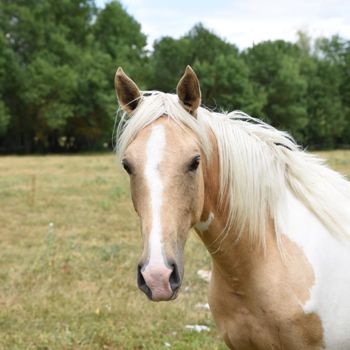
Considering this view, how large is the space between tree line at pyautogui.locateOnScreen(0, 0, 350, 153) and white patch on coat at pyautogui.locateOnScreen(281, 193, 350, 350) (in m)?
28.9

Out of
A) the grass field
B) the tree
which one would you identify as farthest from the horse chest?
the tree

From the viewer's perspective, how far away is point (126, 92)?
225 centimetres

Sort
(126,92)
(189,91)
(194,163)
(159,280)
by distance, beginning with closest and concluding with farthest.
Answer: (159,280), (194,163), (189,91), (126,92)

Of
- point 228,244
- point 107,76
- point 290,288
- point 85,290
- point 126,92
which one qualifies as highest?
point 107,76

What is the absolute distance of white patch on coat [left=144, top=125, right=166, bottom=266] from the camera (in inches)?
69.2

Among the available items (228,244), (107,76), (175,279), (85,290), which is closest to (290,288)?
(228,244)

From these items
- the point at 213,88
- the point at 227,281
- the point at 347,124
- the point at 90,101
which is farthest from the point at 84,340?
the point at 347,124

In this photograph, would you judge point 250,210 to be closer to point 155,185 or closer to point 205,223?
point 205,223

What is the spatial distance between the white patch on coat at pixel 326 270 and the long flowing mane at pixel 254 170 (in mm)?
48

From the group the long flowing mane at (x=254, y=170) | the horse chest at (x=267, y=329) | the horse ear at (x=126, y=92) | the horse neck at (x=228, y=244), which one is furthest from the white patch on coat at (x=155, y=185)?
the horse chest at (x=267, y=329)

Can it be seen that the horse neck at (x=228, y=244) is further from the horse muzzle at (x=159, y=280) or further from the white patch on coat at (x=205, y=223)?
the horse muzzle at (x=159, y=280)

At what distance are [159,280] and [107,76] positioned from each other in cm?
3407

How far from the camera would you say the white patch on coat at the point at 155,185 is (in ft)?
5.77

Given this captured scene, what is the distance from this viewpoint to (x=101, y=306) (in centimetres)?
478
